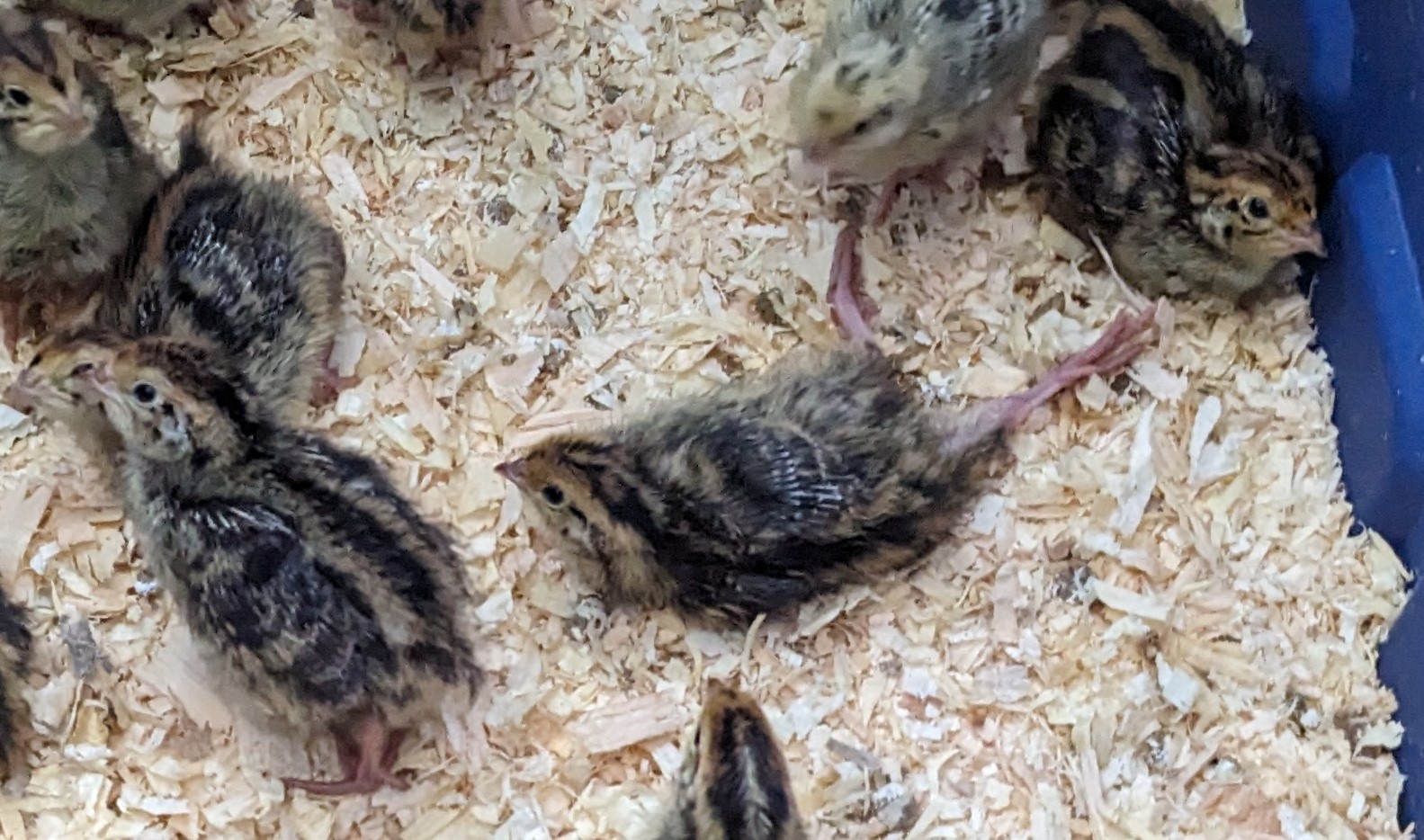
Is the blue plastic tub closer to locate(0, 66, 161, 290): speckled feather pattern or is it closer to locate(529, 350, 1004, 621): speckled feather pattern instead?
locate(529, 350, 1004, 621): speckled feather pattern

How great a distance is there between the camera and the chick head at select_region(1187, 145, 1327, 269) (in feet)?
8.14

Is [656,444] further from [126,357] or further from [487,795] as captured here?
[126,357]

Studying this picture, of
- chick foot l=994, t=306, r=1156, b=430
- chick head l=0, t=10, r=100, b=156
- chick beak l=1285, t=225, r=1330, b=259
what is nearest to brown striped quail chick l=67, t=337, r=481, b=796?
chick head l=0, t=10, r=100, b=156

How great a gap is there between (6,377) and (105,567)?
1.61 feet

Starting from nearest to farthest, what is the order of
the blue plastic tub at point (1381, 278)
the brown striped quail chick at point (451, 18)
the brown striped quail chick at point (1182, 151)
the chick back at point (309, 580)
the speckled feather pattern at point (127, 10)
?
1. the chick back at point (309, 580)
2. the blue plastic tub at point (1381, 278)
3. the brown striped quail chick at point (1182, 151)
4. the brown striped quail chick at point (451, 18)
5. the speckled feather pattern at point (127, 10)

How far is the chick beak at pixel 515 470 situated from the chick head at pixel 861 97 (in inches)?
32.6

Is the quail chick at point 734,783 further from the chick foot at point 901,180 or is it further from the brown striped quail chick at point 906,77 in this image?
the chick foot at point 901,180

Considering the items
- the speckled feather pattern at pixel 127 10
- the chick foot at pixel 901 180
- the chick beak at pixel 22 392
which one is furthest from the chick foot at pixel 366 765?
the speckled feather pattern at pixel 127 10

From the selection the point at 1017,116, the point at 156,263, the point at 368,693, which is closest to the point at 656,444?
the point at 368,693

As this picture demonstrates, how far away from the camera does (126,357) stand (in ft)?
6.91

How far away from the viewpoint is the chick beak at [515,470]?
2.32m

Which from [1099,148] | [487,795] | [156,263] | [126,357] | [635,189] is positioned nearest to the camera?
[126,357]

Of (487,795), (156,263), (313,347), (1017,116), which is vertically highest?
(1017,116)

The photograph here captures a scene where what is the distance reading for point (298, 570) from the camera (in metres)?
2.06
